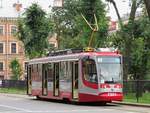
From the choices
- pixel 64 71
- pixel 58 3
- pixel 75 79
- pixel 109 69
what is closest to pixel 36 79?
pixel 64 71

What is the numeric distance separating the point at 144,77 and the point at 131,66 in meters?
1.61

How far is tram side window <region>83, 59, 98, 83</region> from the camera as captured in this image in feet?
107

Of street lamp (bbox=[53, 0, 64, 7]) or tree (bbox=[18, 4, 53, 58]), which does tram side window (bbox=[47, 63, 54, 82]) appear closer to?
tree (bbox=[18, 4, 53, 58])

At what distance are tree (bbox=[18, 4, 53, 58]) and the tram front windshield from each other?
28.4m

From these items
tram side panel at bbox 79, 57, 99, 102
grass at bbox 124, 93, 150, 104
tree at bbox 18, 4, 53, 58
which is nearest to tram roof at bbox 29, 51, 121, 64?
tram side panel at bbox 79, 57, 99, 102

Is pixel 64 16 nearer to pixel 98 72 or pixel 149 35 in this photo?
pixel 149 35

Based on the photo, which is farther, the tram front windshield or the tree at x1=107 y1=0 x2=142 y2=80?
the tree at x1=107 y1=0 x2=142 y2=80

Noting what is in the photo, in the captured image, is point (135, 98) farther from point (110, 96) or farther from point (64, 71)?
point (110, 96)

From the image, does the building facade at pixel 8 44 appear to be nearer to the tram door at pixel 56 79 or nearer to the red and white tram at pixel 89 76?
the tram door at pixel 56 79

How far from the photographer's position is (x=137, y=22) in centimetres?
4909

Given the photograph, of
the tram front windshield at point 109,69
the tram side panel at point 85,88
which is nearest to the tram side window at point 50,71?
the tram side panel at point 85,88

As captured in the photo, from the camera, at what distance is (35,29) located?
6125 cm

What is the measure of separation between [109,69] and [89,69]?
1.16 m

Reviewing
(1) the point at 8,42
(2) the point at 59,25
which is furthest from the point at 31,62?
(1) the point at 8,42
